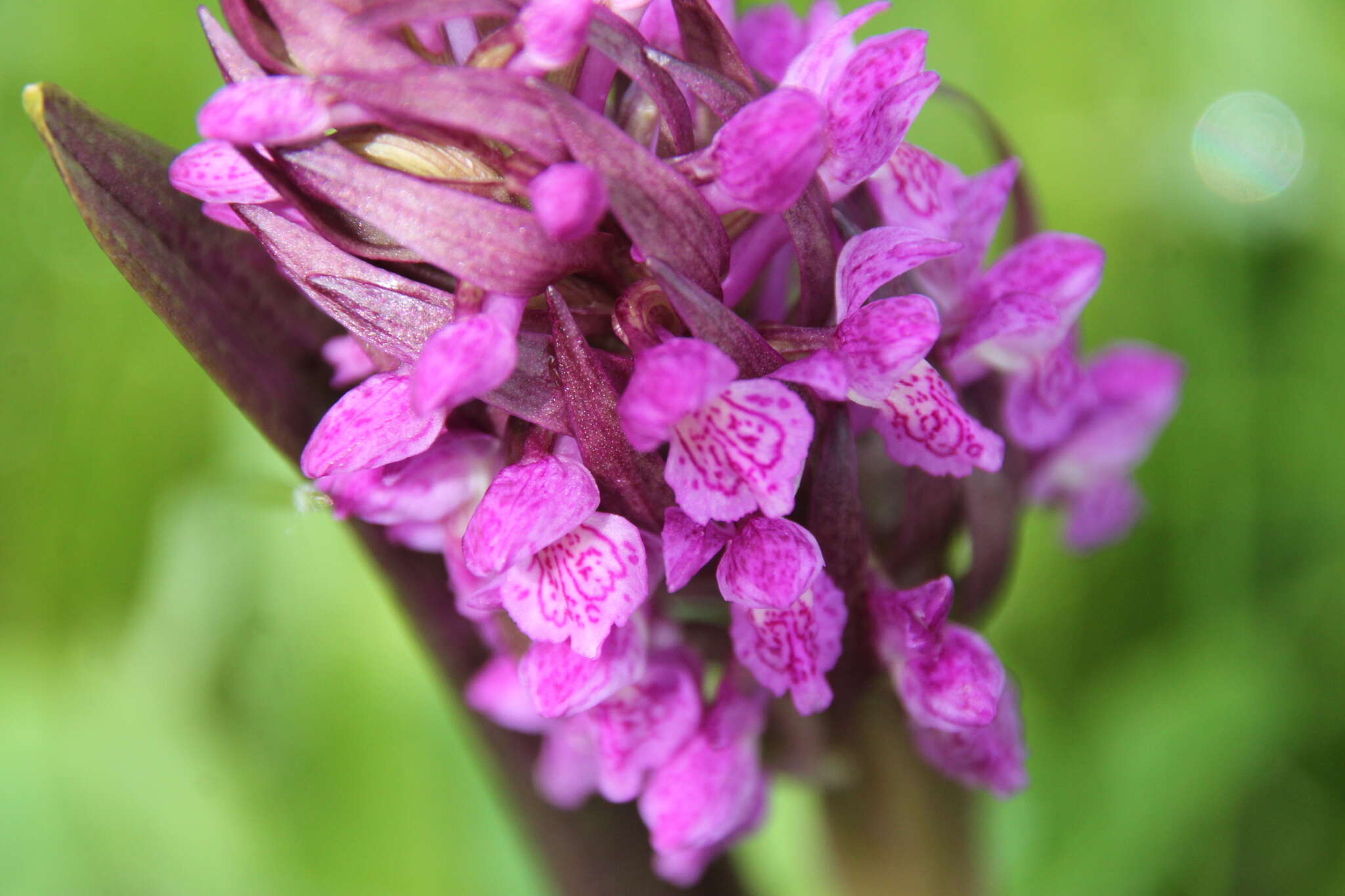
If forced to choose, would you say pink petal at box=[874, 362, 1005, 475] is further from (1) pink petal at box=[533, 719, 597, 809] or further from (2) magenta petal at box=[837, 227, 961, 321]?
(1) pink petal at box=[533, 719, 597, 809]

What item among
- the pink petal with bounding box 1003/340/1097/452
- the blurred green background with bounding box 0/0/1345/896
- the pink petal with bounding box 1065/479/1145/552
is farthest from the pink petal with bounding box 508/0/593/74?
the blurred green background with bounding box 0/0/1345/896

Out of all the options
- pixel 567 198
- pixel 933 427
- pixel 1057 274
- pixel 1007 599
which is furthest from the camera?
pixel 1007 599

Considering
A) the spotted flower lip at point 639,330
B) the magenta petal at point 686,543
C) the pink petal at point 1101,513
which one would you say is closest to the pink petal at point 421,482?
the spotted flower lip at point 639,330

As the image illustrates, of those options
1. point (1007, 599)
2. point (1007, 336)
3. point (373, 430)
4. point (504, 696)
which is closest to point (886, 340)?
point (1007, 336)

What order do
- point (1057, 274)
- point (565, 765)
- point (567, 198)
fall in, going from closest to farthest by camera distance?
point (567, 198) < point (1057, 274) < point (565, 765)

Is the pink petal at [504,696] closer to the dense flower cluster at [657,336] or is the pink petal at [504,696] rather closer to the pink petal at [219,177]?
the dense flower cluster at [657,336]

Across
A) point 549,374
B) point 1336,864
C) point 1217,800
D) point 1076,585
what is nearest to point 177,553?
point 549,374

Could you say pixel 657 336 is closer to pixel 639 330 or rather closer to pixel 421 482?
pixel 639 330
